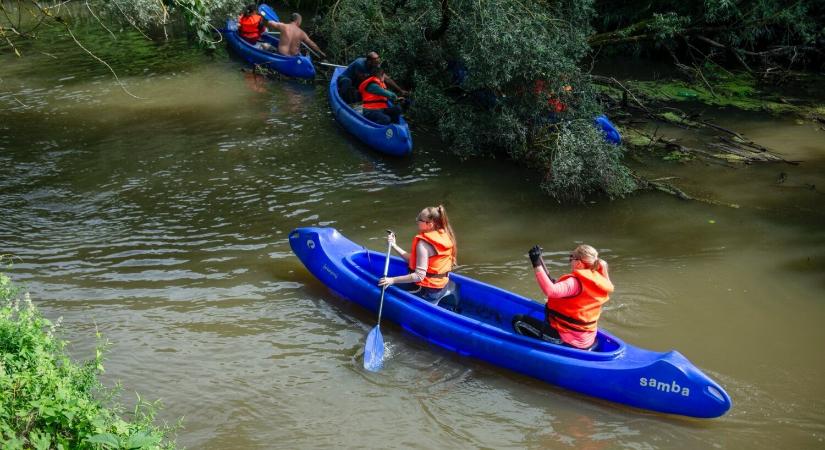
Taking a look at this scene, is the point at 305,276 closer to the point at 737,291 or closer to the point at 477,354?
the point at 477,354

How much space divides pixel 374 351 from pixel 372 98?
6310mm

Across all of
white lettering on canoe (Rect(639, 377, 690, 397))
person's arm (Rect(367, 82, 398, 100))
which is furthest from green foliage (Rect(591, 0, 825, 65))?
white lettering on canoe (Rect(639, 377, 690, 397))

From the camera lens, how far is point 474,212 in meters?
10.1

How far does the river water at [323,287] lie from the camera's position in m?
6.36

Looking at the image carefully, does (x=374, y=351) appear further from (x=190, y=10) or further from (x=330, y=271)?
(x=190, y=10)

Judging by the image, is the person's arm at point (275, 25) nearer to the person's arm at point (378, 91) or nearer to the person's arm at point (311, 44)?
the person's arm at point (311, 44)

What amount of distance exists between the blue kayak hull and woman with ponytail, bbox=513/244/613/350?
32.5 ft

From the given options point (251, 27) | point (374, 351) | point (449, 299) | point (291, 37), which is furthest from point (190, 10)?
point (251, 27)

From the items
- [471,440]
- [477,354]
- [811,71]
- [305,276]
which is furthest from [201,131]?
[811,71]

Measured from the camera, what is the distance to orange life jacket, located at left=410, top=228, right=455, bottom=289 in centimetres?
739

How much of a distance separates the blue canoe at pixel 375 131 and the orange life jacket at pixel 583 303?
536cm

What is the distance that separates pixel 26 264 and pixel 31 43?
→ 11.6 m

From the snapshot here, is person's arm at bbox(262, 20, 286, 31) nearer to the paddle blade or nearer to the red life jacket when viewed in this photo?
the red life jacket

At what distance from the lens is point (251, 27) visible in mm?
16781
